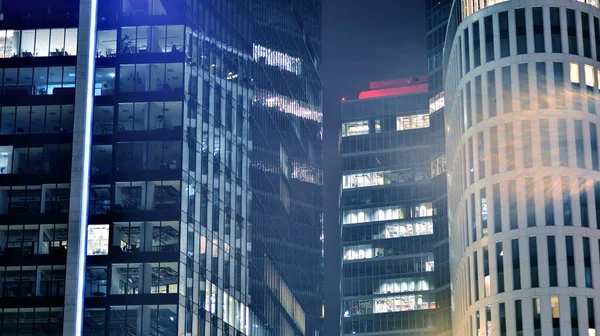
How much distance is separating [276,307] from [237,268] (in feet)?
99.2

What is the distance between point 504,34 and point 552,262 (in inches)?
1049

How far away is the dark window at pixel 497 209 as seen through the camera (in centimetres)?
12381

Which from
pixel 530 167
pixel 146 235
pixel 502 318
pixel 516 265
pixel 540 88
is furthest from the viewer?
pixel 540 88

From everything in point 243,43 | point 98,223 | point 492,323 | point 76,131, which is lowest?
point 492,323

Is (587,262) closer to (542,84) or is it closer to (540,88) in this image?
(540,88)

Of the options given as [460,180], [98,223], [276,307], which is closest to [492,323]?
[460,180]

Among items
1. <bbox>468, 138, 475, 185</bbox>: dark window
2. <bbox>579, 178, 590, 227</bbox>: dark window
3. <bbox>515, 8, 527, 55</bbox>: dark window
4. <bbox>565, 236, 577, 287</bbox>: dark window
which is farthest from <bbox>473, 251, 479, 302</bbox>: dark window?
<bbox>515, 8, 527, 55</bbox>: dark window

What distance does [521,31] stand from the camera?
128m

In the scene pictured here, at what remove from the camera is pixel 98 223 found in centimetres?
12625

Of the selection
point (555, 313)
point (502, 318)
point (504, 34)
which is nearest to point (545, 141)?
point (504, 34)

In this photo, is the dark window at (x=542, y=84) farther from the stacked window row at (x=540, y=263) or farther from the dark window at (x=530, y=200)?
the stacked window row at (x=540, y=263)

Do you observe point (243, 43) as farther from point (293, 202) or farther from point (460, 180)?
point (293, 202)

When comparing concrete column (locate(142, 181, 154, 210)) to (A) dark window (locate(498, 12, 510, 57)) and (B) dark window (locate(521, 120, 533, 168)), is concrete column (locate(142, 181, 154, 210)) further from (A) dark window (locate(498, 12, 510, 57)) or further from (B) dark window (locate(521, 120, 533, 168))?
(A) dark window (locate(498, 12, 510, 57))

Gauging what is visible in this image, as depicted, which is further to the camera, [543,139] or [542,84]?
[542,84]
